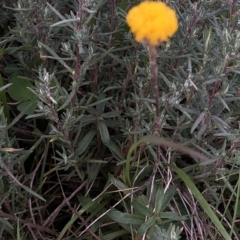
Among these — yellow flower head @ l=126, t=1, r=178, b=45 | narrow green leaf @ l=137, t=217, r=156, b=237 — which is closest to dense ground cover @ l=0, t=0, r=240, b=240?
narrow green leaf @ l=137, t=217, r=156, b=237

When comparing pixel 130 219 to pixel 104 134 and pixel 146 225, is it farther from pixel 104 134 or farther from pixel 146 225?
pixel 104 134

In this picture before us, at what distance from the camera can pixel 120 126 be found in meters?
1.40

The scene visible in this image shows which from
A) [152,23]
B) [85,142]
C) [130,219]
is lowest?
[130,219]

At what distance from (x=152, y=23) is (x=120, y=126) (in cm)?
81

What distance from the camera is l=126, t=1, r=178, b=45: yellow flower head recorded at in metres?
0.60

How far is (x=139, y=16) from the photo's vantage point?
2.05 feet

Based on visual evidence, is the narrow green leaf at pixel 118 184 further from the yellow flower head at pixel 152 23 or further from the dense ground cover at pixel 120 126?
the yellow flower head at pixel 152 23

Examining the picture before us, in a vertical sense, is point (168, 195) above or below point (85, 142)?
below

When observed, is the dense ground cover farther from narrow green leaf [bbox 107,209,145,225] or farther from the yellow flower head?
the yellow flower head

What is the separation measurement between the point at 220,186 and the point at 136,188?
0.92 ft

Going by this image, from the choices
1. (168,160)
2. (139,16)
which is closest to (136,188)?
(168,160)

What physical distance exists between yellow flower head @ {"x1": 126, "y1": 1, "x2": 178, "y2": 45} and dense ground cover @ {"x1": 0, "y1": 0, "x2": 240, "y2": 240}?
48cm

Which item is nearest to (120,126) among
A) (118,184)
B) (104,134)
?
(104,134)

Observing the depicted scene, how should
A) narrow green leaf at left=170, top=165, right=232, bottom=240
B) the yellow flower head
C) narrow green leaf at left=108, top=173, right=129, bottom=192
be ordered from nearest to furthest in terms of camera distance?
the yellow flower head
narrow green leaf at left=170, top=165, right=232, bottom=240
narrow green leaf at left=108, top=173, right=129, bottom=192
